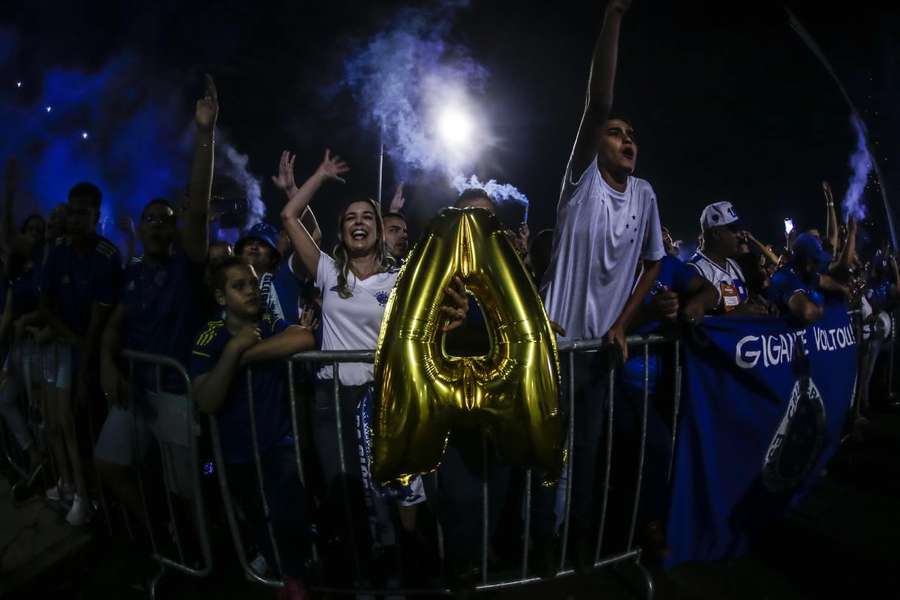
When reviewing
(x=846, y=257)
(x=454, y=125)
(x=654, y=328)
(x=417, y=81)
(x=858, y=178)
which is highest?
(x=417, y=81)

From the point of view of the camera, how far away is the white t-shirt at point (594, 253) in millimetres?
2785

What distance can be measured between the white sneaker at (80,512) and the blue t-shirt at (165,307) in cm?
136

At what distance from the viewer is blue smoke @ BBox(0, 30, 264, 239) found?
2486cm

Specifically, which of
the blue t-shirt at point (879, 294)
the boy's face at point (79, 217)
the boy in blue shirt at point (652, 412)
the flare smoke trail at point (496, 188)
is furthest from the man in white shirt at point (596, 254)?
the flare smoke trail at point (496, 188)

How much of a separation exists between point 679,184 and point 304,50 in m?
20.7

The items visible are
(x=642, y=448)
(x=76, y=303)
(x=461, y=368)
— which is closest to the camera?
(x=461, y=368)

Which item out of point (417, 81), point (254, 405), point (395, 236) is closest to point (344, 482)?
point (254, 405)

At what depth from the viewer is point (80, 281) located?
368 centimetres

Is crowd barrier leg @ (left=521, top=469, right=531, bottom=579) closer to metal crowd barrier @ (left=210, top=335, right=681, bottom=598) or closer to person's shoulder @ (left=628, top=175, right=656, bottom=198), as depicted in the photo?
metal crowd barrier @ (left=210, top=335, right=681, bottom=598)

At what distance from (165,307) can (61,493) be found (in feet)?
6.76

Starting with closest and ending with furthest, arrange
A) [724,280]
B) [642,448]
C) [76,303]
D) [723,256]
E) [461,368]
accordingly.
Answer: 1. [461,368]
2. [642,448]
3. [76,303]
4. [724,280]
5. [723,256]

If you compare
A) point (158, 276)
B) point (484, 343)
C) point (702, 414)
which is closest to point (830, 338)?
point (702, 414)

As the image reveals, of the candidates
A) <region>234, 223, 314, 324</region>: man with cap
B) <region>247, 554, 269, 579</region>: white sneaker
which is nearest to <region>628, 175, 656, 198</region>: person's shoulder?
<region>234, 223, 314, 324</region>: man with cap

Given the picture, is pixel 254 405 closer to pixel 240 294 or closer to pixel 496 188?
pixel 240 294
